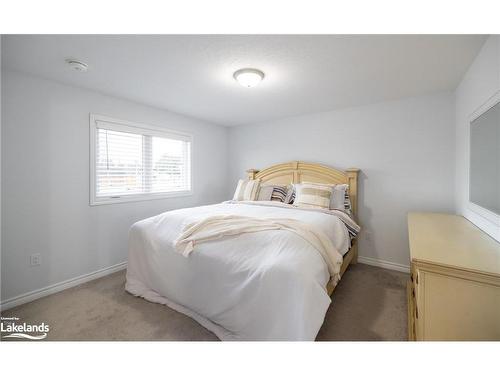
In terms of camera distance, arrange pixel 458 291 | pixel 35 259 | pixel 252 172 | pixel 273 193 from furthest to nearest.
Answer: pixel 252 172 → pixel 273 193 → pixel 35 259 → pixel 458 291

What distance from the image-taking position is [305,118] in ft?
11.0

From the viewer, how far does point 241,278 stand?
4.54ft

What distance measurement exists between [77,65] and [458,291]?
303cm

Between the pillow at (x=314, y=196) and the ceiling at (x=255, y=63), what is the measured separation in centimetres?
114

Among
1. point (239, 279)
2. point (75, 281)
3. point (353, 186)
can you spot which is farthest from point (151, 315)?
point (353, 186)

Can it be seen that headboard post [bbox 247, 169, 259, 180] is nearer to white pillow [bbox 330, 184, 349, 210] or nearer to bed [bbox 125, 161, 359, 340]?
white pillow [bbox 330, 184, 349, 210]

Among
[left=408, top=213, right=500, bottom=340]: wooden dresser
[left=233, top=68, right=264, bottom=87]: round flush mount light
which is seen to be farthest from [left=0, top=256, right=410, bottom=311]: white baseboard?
[left=233, top=68, right=264, bottom=87]: round flush mount light

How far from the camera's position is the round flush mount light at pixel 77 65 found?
176 centimetres

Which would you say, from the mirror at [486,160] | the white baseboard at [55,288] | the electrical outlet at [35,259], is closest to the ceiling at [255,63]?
the mirror at [486,160]

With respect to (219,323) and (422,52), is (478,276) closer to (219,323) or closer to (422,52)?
(219,323)

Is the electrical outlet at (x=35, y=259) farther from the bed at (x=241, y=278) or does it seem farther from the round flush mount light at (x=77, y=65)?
the round flush mount light at (x=77, y=65)

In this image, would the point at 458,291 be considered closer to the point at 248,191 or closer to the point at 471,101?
the point at 471,101
